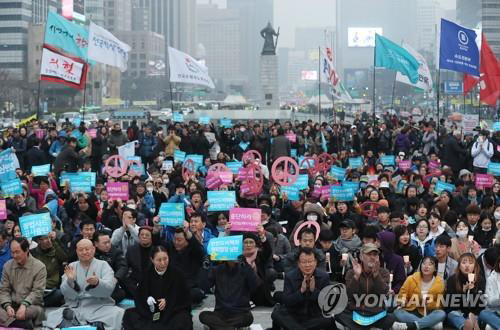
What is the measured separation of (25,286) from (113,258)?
1.26 meters

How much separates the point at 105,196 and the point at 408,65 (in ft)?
41.4

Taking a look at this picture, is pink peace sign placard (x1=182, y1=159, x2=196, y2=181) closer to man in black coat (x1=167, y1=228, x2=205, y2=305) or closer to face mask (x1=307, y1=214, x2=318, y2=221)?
face mask (x1=307, y1=214, x2=318, y2=221)

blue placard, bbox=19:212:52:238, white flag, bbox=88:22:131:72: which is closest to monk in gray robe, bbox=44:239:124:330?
blue placard, bbox=19:212:52:238

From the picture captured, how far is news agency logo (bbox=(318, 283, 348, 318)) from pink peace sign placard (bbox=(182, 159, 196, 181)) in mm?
7041

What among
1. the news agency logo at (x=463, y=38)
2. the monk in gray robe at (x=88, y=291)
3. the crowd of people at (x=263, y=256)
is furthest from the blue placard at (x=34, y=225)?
the news agency logo at (x=463, y=38)

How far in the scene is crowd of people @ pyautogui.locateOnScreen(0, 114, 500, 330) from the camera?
8.80m

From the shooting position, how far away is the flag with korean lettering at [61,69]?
68.9ft

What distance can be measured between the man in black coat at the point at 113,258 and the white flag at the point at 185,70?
13004 millimetres

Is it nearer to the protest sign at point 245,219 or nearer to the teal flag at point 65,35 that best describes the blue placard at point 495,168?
the protest sign at point 245,219

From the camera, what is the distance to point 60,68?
21.4 meters

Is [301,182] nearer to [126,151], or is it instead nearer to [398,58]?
[126,151]

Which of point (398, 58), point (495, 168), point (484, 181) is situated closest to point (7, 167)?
point (484, 181)

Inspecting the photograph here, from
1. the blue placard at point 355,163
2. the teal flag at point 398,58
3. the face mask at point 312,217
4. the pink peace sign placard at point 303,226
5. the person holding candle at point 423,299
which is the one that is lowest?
the person holding candle at point 423,299

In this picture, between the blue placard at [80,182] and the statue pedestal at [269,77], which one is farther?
the statue pedestal at [269,77]
